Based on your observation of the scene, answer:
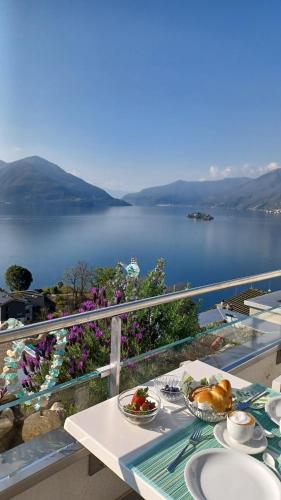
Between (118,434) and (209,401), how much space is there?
0.89 feet

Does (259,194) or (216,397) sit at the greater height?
(259,194)

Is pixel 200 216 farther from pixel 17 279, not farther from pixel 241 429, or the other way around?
pixel 241 429

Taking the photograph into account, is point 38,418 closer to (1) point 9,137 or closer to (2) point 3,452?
(2) point 3,452

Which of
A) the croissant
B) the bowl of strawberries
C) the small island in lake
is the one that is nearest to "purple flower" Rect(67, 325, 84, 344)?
the bowl of strawberries

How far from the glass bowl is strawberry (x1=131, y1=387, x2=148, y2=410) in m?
0.10

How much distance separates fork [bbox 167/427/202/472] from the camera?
0.90 m

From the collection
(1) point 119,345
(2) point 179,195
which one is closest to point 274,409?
(1) point 119,345

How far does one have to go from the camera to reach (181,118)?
59844 millimetres

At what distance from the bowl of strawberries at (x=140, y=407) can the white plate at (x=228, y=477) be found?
19 centimetres

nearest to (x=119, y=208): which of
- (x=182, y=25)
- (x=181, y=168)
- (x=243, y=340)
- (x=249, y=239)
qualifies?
(x=181, y=168)

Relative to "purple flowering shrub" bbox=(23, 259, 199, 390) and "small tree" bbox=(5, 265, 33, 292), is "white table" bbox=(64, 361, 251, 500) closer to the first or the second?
"purple flowering shrub" bbox=(23, 259, 199, 390)

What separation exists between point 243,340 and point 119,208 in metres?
75.5

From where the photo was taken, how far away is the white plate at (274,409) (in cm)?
113

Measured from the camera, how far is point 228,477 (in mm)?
863
